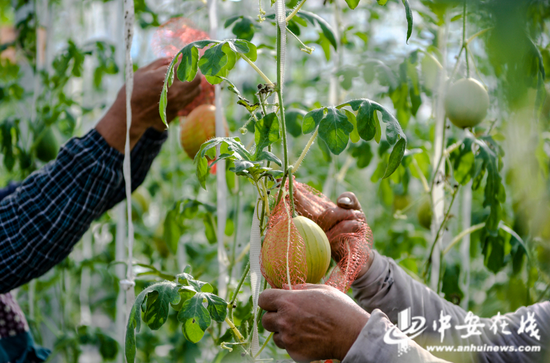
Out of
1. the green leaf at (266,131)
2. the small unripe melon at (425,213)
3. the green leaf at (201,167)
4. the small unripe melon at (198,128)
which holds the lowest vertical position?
the small unripe melon at (425,213)

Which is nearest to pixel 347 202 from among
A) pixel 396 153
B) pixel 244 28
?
pixel 396 153

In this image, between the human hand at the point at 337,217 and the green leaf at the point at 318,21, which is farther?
the green leaf at the point at 318,21

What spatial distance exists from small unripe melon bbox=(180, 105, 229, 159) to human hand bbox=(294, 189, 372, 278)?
14.0 inches

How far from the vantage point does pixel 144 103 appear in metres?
1.07

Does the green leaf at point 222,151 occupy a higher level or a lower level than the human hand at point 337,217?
higher

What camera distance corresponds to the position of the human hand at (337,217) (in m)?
0.95

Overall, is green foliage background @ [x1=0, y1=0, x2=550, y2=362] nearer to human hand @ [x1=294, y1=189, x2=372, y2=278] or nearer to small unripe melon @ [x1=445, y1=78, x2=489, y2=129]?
small unripe melon @ [x1=445, y1=78, x2=489, y2=129]

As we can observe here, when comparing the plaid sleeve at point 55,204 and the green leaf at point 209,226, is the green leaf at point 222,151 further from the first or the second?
the green leaf at point 209,226

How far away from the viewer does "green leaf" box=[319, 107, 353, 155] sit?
0.69 metres

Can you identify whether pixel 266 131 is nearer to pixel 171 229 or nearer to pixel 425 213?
pixel 171 229

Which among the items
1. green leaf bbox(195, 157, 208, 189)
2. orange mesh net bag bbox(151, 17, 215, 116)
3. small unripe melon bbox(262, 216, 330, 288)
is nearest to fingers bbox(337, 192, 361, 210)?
small unripe melon bbox(262, 216, 330, 288)

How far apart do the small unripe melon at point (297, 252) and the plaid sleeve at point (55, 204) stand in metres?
0.57

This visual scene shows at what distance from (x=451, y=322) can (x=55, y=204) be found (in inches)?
40.8

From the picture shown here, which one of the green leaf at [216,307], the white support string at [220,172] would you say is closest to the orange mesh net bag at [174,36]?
the white support string at [220,172]
